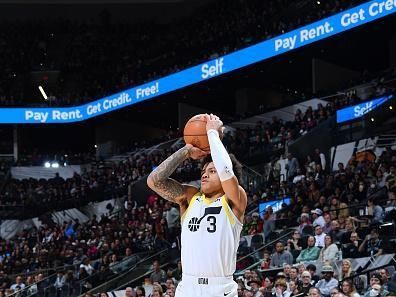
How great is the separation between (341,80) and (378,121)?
28.3 ft

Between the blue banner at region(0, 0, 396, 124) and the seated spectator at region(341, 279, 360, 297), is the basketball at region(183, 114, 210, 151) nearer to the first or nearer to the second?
the seated spectator at region(341, 279, 360, 297)

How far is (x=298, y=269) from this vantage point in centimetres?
1271

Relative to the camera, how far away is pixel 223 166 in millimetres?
5117

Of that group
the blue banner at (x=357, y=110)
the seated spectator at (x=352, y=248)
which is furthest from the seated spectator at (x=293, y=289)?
the blue banner at (x=357, y=110)

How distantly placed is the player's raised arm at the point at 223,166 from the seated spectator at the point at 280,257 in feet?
28.8

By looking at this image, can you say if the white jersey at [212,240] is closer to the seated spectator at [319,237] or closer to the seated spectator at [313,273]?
the seated spectator at [313,273]

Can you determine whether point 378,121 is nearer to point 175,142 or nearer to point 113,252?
point 113,252

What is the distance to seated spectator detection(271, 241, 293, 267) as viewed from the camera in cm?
1393

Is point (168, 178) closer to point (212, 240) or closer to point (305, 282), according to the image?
point (212, 240)

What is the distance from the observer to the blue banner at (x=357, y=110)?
845 inches

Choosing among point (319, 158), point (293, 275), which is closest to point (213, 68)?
point (319, 158)

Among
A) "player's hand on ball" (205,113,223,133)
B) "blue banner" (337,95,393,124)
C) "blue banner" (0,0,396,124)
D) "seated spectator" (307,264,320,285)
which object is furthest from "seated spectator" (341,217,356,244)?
"blue banner" (0,0,396,124)

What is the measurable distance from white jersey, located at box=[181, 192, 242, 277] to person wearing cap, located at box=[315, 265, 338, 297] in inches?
261

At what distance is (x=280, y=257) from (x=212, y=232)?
8.98 meters
